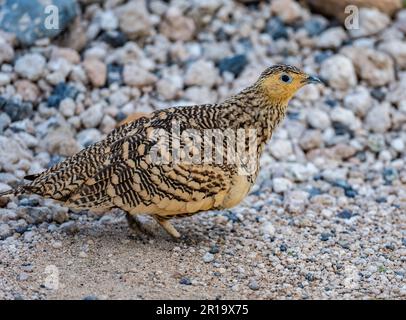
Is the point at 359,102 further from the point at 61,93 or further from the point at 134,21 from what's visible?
the point at 61,93

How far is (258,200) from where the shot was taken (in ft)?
23.5

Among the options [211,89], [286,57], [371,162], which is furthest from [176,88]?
[371,162]

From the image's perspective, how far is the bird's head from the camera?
6.02 metres

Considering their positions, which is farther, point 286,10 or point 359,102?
point 286,10

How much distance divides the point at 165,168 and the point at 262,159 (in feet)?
7.88

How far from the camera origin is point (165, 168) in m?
5.61

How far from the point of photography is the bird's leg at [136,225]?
20.1ft

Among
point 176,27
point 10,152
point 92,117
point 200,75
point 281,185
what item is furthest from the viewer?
point 176,27

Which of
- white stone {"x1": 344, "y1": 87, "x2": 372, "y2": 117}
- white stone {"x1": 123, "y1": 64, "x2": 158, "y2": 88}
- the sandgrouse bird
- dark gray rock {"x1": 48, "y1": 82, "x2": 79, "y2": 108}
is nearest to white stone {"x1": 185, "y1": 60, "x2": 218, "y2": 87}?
white stone {"x1": 123, "y1": 64, "x2": 158, "y2": 88}

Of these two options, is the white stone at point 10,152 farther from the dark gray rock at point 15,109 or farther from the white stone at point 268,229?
the white stone at point 268,229

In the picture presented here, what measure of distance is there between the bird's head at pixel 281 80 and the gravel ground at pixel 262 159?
122 centimetres

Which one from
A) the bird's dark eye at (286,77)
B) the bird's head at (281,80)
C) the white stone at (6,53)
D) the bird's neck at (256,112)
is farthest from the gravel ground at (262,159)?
the bird's dark eye at (286,77)

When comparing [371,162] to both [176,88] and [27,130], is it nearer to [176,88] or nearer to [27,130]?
[176,88]

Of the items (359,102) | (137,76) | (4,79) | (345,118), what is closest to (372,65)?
(359,102)
